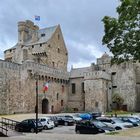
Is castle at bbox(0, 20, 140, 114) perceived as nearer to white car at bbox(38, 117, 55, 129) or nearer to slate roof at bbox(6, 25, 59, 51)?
slate roof at bbox(6, 25, 59, 51)

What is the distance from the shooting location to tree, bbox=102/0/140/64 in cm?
2452

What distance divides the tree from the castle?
2894cm

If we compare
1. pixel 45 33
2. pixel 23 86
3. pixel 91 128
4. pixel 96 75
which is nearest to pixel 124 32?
pixel 91 128

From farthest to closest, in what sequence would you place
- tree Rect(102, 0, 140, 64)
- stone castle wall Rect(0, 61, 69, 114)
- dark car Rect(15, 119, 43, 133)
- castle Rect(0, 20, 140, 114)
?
castle Rect(0, 20, 140, 114), stone castle wall Rect(0, 61, 69, 114), dark car Rect(15, 119, 43, 133), tree Rect(102, 0, 140, 64)

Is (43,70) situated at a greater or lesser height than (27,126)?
greater

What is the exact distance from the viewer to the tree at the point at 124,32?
80.4 feet

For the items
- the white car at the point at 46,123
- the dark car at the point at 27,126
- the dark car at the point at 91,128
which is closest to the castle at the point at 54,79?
the white car at the point at 46,123

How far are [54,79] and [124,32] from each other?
39.0m

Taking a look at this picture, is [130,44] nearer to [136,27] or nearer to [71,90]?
[136,27]

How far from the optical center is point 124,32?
86.4ft

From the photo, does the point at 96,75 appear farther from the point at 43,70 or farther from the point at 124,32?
the point at 124,32

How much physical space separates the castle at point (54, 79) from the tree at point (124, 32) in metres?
28.9

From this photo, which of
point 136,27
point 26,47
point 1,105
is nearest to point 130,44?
point 136,27

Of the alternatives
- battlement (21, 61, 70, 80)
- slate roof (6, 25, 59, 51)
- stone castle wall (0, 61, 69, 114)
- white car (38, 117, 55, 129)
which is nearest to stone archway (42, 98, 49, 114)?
stone castle wall (0, 61, 69, 114)
